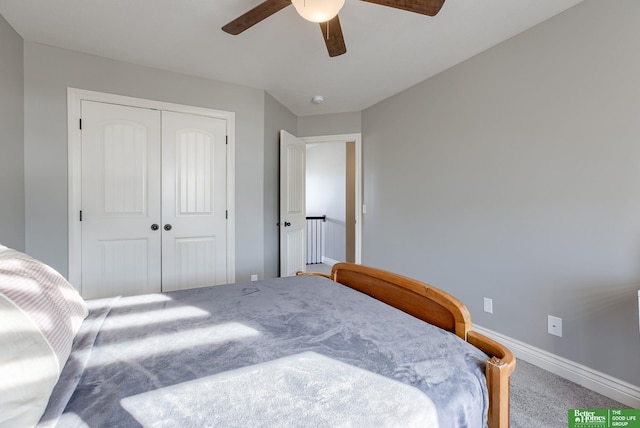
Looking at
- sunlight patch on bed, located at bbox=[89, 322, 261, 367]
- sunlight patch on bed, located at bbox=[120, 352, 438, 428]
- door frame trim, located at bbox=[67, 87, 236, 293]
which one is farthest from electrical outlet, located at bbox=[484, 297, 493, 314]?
door frame trim, located at bbox=[67, 87, 236, 293]

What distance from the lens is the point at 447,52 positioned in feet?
7.84

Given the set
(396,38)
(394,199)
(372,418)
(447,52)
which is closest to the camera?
(372,418)

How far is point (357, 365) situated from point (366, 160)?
3149 millimetres

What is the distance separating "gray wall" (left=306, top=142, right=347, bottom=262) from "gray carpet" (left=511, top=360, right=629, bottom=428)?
3450mm

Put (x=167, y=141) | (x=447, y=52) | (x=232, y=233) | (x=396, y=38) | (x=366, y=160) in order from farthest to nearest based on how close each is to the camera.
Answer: (x=366, y=160) → (x=232, y=233) → (x=167, y=141) → (x=447, y=52) → (x=396, y=38)

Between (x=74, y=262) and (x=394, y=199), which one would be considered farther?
(x=394, y=199)

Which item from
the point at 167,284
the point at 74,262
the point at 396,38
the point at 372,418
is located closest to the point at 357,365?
the point at 372,418

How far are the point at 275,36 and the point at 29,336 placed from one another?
88.7 inches

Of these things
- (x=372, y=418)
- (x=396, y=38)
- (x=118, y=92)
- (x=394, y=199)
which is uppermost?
(x=396, y=38)

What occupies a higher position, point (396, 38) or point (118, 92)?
point (396, 38)

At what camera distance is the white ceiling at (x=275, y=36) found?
6.15 feet

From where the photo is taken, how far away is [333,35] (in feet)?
5.62

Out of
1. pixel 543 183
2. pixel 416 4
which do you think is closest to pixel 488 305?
pixel 543 183

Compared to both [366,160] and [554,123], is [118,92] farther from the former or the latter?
[554,123]
